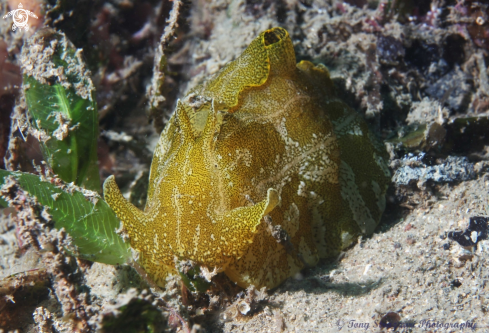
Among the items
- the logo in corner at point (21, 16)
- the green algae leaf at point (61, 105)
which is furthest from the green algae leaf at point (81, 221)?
the logo in corner at point (21, 16)

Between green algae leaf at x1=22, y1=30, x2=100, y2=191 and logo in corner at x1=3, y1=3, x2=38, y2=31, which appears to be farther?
logo in corner at x1=3, y1=3, x2=38, y2=31

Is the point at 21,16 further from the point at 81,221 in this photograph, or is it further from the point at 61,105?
the point at 81,221

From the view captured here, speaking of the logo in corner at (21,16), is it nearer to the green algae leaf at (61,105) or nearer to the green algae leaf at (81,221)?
the green algae leaf at (61,105)

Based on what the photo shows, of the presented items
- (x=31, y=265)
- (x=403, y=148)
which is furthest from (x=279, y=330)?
(x=31, y=265)

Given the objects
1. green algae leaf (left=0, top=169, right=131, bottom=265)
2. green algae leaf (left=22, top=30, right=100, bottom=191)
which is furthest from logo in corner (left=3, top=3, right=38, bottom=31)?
green algae leaf (left=0, top=169, right=131, bottom=265)

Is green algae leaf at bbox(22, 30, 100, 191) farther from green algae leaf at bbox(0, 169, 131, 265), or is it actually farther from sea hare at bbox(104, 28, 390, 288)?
sea hare at bbox(104, 28, 390, 288)

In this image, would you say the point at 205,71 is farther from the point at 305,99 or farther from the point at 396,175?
the point at 396,175
